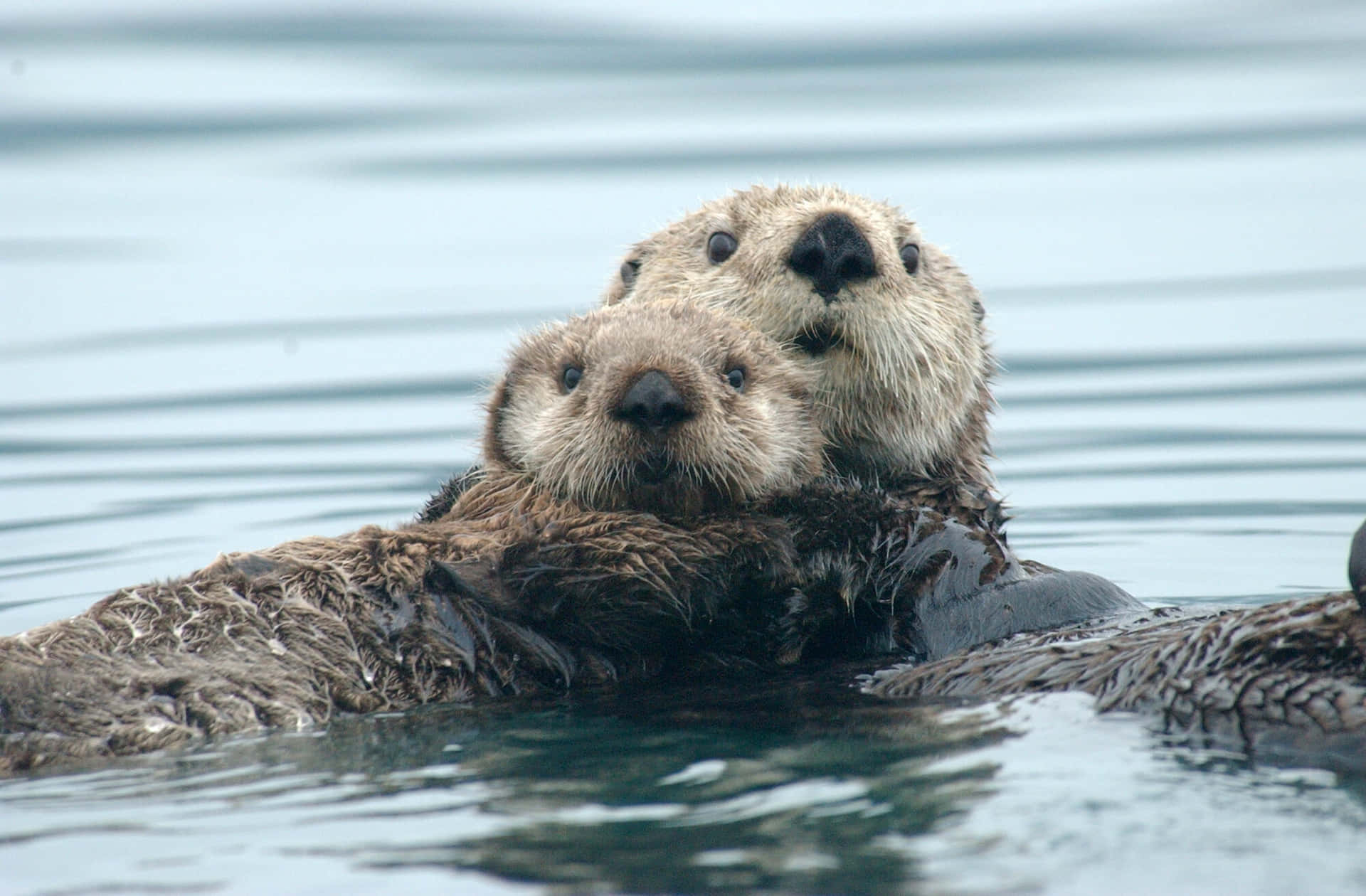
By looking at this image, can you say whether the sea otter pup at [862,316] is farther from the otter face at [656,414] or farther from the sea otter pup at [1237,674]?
the sea otter pup at [1237,674]

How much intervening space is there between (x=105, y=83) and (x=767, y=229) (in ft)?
42.2

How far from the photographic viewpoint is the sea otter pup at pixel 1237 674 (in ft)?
12.3

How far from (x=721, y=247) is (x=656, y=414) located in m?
1.18

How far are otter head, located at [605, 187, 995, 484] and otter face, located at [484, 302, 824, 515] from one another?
0.54ft

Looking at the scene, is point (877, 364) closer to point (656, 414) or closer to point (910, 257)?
point (910, 257)

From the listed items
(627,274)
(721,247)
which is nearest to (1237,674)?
(721,247)

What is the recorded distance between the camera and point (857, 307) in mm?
5121

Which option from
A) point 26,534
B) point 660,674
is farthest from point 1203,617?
point 26,534

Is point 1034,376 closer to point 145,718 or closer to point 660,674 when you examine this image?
point 660,674

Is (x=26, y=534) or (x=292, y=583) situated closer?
(x=292, y=583)

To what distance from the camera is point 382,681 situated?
4402 mm

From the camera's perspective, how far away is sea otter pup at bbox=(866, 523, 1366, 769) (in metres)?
3.74

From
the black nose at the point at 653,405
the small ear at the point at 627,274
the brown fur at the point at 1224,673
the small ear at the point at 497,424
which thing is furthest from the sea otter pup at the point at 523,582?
the small ear at the point at 627,274

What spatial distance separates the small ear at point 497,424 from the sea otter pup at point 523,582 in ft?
0.57
